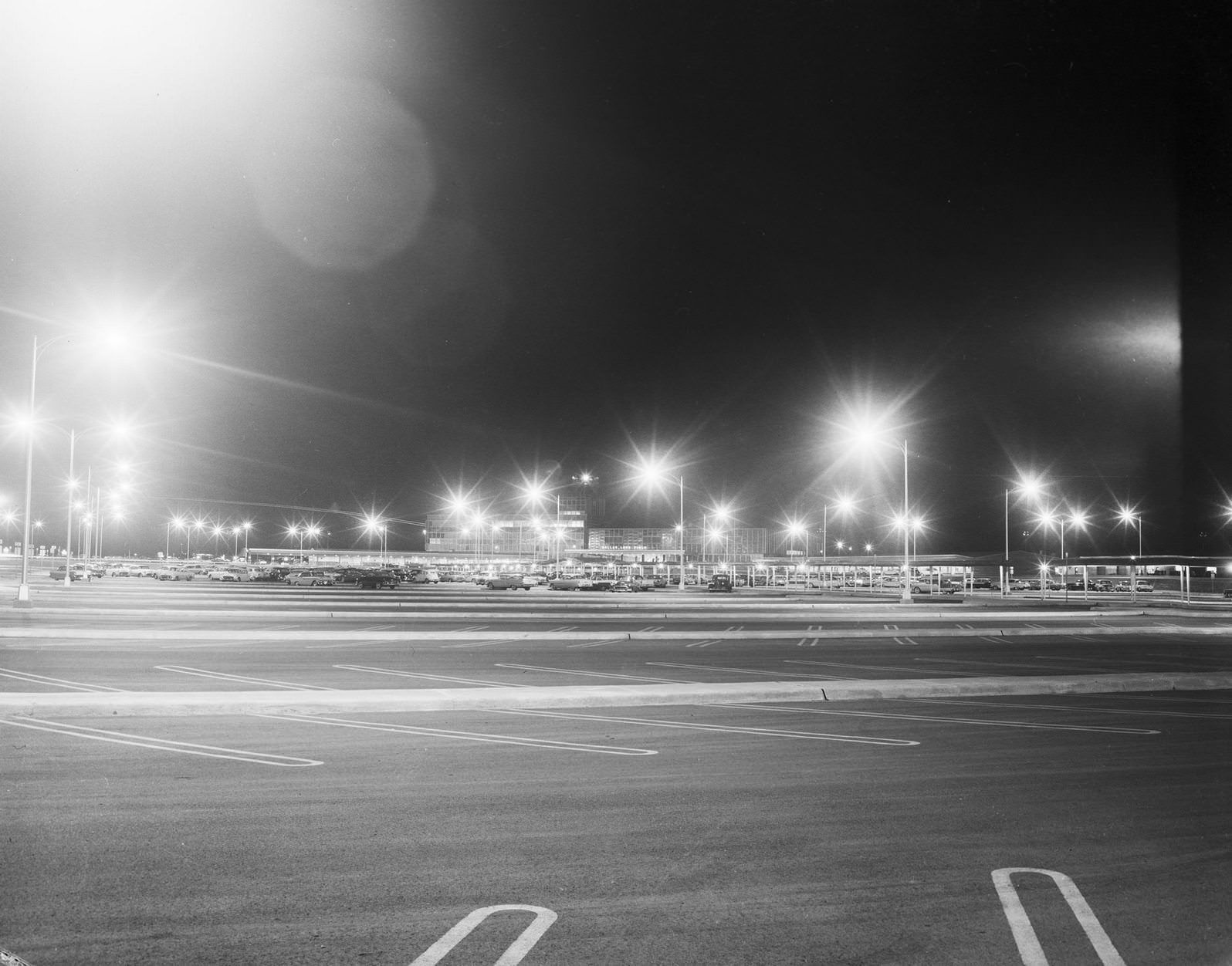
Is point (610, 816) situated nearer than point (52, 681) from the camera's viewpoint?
Yes

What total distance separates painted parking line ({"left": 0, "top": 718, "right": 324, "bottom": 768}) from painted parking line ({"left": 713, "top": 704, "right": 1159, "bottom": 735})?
7014 millimetres

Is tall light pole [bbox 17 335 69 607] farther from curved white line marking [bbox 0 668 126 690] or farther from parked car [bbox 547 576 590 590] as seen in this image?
parked car [bbox 547 576 590 590]

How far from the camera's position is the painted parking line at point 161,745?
9.75m

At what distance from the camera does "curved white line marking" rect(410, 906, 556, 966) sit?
4883 mm

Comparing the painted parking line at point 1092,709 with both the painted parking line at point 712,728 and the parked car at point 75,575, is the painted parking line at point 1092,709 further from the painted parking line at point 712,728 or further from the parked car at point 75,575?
the parked car at point 75,575

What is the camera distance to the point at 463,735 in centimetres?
1140

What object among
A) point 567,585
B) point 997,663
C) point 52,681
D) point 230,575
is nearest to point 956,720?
point 997,663

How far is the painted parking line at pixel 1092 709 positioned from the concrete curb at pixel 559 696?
466mm

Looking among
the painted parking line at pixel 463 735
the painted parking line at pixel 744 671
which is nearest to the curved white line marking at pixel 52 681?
the painted parking line at pixel 463 735

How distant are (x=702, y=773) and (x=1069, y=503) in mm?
119100

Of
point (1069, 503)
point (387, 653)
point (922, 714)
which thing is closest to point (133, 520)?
point (1069, 503)

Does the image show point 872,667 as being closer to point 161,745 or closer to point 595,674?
point 595,674

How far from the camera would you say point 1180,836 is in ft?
23.7

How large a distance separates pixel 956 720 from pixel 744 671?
6234 millimetres
